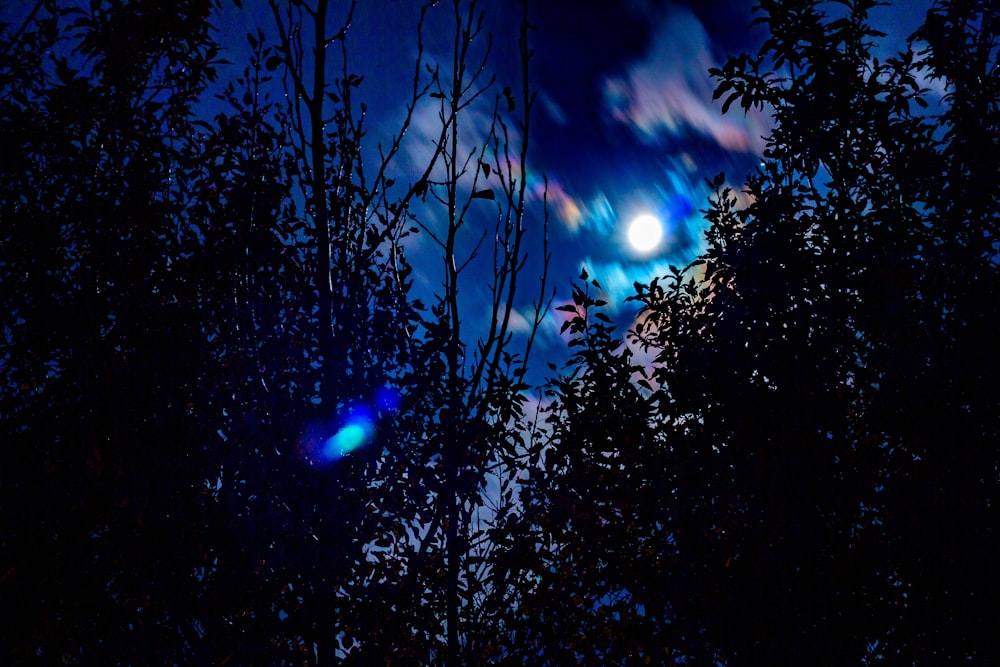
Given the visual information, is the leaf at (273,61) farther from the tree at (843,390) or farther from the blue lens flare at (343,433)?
the tree at (843,390)

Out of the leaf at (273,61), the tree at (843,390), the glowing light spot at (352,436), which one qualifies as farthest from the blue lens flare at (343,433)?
the tree at (843,390)

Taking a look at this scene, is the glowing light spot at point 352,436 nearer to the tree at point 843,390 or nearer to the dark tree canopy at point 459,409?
the dark tree canopy at point 459,409

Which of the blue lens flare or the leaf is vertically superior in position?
the leaf

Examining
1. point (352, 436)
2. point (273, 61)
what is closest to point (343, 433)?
point (352, 436)

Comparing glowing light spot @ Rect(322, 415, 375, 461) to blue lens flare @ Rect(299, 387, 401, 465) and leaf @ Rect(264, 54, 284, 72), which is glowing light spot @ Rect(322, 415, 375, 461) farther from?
leaf @ Rect(264, 54, 284, 72)

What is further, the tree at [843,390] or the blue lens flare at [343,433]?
the tree at [843,390]

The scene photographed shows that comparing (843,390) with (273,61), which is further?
(843,390)

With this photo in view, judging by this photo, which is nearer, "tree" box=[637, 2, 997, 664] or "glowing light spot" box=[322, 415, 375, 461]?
"glowing light spot" box=[322, 415, 375, 461]

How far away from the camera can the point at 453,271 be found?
11.4 ft

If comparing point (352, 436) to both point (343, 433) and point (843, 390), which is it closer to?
point (343, 433)

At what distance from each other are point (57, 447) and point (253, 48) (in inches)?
156

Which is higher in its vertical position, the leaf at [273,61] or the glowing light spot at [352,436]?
the leaf at [273,61]

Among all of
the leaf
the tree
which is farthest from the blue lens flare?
the tree

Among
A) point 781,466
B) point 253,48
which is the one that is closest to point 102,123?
point 253,48
